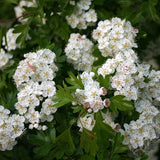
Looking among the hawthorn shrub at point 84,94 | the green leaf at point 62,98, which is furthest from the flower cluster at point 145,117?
the green leaf at point 62,98

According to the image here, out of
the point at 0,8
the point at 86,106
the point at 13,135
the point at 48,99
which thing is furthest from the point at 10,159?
the point at 0,8

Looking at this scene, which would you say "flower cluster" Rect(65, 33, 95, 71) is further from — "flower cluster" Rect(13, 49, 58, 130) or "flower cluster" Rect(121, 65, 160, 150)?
"flower cluster" Rect(121, 65, 160, 150)

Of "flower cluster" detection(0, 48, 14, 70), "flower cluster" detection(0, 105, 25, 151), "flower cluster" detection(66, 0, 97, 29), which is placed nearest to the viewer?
"flower cluster" detection(0, 105, 25, 151)

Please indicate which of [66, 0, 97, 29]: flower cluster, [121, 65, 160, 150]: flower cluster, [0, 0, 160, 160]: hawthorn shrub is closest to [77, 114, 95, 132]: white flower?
[0, 0, 160, 160]: hawthorn shrub

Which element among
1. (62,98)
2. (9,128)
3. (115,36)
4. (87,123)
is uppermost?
(115,36)

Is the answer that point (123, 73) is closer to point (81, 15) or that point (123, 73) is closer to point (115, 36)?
point (115, 36)

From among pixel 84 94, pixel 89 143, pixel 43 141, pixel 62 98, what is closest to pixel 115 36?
pixel 84 94

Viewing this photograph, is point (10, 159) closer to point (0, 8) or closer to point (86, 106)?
point (86, 106)
